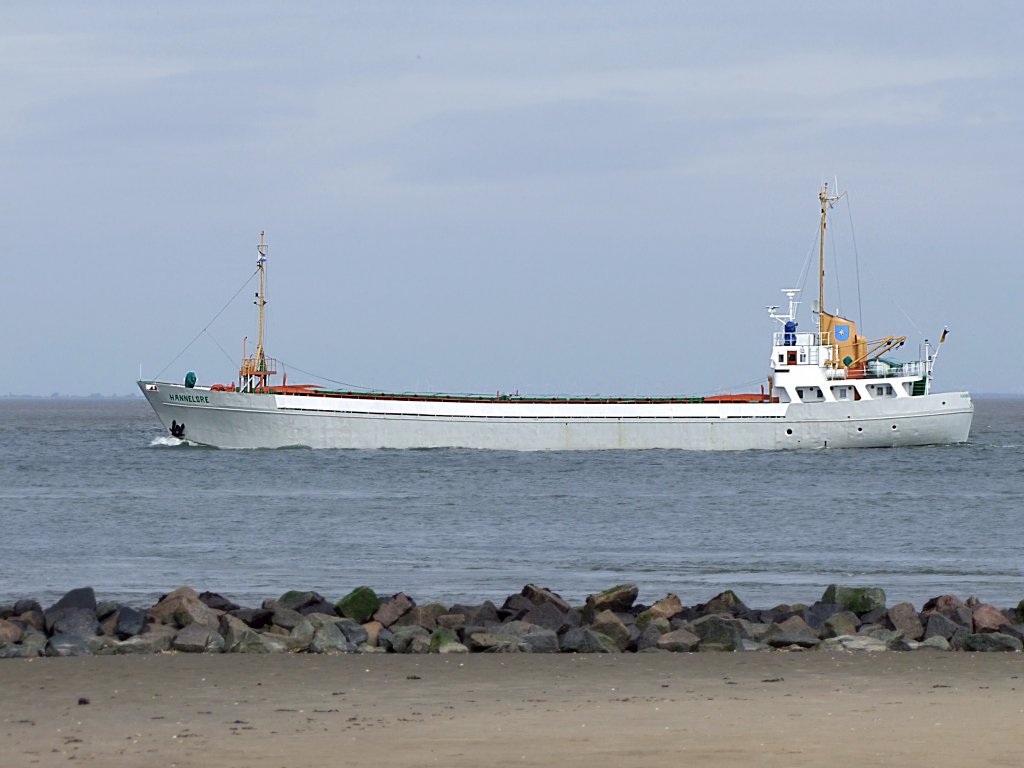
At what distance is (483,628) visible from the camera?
46.4 feet

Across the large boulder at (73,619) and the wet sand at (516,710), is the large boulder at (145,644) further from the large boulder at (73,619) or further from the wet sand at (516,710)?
the large boulder at (73,619)

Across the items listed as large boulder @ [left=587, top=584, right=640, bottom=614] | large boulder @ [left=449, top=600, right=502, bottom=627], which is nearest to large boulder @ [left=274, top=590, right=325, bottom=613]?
large boulder @ [left=449, top=600, right=502, bottom=627]

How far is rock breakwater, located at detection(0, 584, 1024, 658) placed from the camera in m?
13.5

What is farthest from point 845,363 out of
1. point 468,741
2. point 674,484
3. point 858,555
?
point 468,741

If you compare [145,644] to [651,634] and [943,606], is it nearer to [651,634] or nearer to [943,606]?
[651,634]

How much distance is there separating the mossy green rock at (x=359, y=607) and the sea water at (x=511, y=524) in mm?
4429

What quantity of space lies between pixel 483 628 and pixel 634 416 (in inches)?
1936

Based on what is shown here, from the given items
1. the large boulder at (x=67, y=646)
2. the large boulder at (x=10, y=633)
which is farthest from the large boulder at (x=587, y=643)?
the large boulder at (x=10, y=633)

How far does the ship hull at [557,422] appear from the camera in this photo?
62812 mm

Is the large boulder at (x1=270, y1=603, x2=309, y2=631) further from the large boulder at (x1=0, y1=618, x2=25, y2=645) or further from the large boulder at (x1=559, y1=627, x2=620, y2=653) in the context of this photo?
the large boulder at (x1=559, y1=627, x2=620, y2=653)

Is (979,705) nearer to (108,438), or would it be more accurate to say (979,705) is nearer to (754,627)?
(754,627)

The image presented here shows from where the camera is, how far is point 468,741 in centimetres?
948

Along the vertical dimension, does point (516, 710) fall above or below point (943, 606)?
below

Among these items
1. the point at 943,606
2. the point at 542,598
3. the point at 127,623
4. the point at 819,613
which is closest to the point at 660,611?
the point at 542,598
